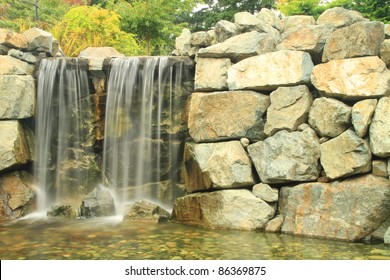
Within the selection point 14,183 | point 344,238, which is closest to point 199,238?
point 344,238

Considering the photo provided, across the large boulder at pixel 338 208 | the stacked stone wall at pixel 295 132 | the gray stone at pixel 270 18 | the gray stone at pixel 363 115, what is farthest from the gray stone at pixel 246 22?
the large boulder at pixel 338 208

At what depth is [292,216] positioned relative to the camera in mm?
6895

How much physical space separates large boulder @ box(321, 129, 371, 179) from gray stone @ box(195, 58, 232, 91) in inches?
85.9

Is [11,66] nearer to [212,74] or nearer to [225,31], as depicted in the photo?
[212,74]

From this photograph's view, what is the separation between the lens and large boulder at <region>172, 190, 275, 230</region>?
23.2ft

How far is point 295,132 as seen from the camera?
23.4 feet

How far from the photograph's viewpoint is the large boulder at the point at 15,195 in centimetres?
845

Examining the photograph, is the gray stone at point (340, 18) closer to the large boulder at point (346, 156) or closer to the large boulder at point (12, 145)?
the large boulder at point (346, 156)

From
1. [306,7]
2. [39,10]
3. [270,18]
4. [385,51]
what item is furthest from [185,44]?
[39,10]

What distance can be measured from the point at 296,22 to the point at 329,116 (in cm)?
250

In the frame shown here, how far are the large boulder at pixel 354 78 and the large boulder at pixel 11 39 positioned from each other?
6371 mm

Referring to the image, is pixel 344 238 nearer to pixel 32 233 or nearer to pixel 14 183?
pixel 32 233

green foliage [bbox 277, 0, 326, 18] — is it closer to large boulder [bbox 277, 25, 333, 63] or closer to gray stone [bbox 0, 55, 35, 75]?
large boulder [bbox 277, 25, 333, 63]

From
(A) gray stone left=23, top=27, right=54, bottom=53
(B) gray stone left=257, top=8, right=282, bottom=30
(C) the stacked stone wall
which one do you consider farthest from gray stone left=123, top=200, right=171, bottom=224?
(A) gray stone left=23, top=27, right=54, bottom=53
